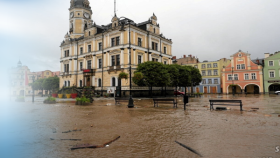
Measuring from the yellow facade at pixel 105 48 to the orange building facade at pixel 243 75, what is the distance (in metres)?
22.7

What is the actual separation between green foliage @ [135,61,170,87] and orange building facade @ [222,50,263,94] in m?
29.2

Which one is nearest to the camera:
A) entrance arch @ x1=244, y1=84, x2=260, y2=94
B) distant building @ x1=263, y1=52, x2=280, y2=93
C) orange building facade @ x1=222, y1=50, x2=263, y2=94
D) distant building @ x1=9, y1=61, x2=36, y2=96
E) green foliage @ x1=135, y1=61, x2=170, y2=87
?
distant building @ x1=9, y1=61, x2=36, y2=96

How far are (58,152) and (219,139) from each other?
4.56 meters

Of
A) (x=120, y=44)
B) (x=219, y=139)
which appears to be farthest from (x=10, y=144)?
(x=120, y=44)

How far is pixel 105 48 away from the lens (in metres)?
38.8

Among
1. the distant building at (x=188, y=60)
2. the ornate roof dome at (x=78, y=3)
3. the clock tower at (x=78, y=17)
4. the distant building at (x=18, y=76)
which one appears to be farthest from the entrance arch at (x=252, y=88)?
the distant building at (x=18, y=76)

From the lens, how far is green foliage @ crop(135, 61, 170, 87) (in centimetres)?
3127

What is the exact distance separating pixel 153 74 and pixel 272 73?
130 ft

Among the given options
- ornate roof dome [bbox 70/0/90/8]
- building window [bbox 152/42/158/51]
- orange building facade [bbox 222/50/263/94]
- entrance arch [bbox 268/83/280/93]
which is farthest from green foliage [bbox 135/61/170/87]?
entrance arch [bbox 268/83/280/93]

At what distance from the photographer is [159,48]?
1682 inches

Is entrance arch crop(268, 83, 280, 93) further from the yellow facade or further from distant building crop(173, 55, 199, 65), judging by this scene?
the yellow facade

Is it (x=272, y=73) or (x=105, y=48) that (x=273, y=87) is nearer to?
(x=272, y=73)

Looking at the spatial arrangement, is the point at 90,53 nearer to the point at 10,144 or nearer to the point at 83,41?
the point at 83,41

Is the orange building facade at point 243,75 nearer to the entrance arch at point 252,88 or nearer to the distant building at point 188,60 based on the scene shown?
the entrance arch at point 252,88
